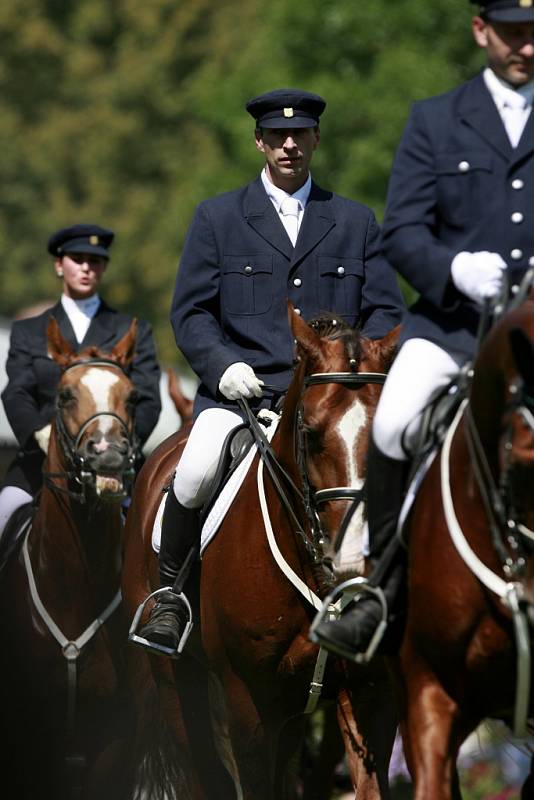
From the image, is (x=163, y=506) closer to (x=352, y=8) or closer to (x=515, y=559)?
(x=515, y=559)

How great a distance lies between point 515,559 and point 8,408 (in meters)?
6.08

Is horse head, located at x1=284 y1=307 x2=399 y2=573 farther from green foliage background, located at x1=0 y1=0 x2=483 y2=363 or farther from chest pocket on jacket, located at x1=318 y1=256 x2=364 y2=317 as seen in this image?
green foliage background, located at x1=0 y1=0 x2=483 y2=363

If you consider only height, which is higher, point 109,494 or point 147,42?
point 147,42

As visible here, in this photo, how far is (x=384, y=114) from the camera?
977 inches

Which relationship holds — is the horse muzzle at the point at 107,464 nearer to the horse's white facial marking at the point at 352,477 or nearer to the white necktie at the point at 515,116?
the horse's white facial marking at the point at 352,477

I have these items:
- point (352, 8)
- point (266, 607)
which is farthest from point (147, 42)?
point (266, 607)

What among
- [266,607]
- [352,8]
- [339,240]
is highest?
[352,8]

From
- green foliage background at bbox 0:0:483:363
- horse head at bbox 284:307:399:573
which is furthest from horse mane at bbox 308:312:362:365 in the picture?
green foliage background at bbox 0:0:483:363

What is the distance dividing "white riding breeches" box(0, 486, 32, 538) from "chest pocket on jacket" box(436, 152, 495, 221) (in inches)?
213

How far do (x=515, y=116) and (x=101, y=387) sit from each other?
14.2 ft

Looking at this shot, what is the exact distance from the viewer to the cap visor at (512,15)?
5.85 m

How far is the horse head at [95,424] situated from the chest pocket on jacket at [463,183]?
379cm

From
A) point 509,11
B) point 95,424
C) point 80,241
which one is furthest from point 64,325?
point 509,11

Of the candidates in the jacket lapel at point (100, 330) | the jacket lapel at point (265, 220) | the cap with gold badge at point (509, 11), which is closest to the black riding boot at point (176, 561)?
the jacket lapel at point (265, 220)
